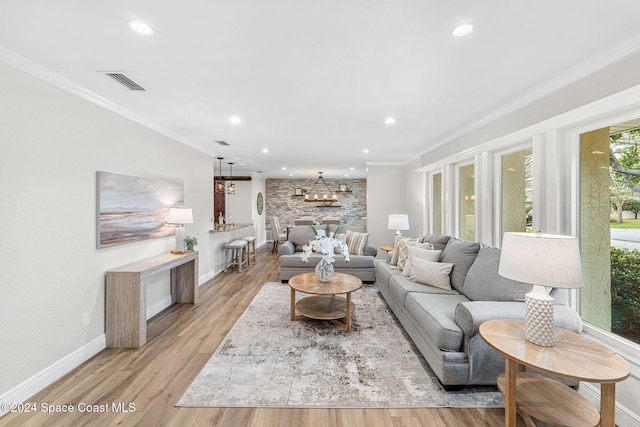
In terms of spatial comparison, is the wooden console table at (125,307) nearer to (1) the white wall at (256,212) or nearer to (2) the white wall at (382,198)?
(2) the white wall at (382,198)

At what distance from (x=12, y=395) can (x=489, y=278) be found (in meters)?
3.82

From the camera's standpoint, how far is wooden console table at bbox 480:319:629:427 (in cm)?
132

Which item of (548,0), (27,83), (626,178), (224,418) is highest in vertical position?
(548,0)

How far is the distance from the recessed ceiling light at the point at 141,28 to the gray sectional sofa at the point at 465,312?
2.82 m

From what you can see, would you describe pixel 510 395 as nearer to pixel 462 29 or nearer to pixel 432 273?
pixel 432 273

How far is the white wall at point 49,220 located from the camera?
193 cm

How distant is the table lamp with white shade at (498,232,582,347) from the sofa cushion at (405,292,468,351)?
0.54 metres

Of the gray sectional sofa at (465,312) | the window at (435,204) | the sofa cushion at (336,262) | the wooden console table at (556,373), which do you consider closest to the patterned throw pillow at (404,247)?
the gray sectional sofa at (465,312)

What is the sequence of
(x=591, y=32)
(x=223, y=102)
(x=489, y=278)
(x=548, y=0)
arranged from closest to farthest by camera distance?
(x=548, y=0) → (x=591, y=32) → (x=489, y=278) → (x=223, y=102)

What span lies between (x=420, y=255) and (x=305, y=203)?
23.7 feet

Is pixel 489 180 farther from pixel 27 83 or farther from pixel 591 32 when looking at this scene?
pixel 27 83

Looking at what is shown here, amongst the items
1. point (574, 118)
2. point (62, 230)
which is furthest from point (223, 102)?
point (574, 118)

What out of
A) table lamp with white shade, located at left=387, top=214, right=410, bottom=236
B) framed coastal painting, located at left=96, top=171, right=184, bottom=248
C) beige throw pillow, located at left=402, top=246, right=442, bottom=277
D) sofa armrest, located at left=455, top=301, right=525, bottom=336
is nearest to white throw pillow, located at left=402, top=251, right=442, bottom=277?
beige throw pillow, located at left=402, top=246, right=442, bottom=277

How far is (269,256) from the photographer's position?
779 cm
